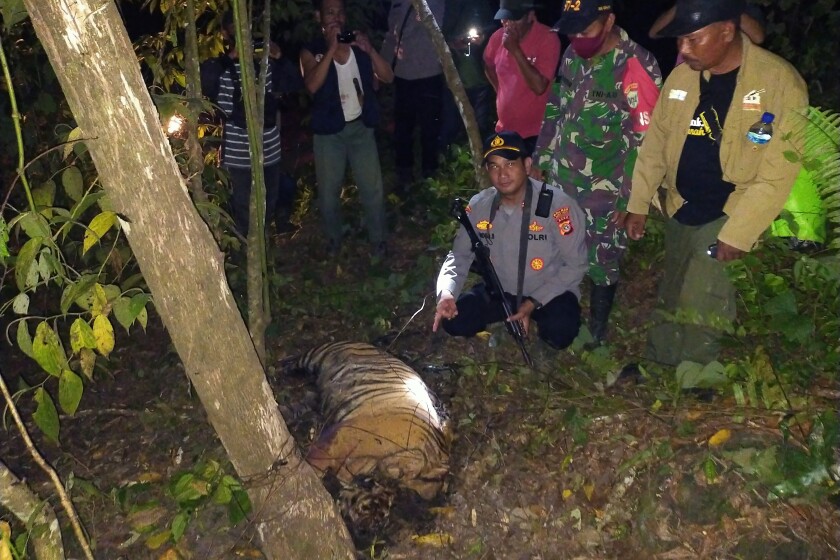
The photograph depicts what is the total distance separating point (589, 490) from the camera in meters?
3.10

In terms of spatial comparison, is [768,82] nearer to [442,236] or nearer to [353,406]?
[353,406]

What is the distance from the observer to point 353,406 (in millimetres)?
3553

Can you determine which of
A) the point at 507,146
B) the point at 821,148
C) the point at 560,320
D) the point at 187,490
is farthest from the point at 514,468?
the point at 821,148

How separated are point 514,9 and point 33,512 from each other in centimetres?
376

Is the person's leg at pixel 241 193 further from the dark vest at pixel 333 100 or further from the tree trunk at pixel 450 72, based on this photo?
the tree trunk at pixel 450 72

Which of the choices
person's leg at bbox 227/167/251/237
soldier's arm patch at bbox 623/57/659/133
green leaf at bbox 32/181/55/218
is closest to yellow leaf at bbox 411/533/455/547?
green leaf at bbox 32/181/55/218

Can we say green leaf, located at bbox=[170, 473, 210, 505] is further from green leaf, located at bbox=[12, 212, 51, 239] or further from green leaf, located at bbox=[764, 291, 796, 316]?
green leaf, located at bbox=[764, 291, 796, 316]

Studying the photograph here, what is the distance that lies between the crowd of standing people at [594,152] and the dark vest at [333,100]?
13mm

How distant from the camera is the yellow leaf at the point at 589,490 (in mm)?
3078

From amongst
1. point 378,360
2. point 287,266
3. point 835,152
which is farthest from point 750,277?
point 287,266

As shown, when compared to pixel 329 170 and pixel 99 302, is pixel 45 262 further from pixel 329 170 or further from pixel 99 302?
pixel 329 170

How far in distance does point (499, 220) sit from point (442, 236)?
154 cm

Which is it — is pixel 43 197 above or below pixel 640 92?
above

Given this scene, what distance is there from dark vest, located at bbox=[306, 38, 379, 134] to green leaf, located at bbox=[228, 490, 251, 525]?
3329 millimetres
